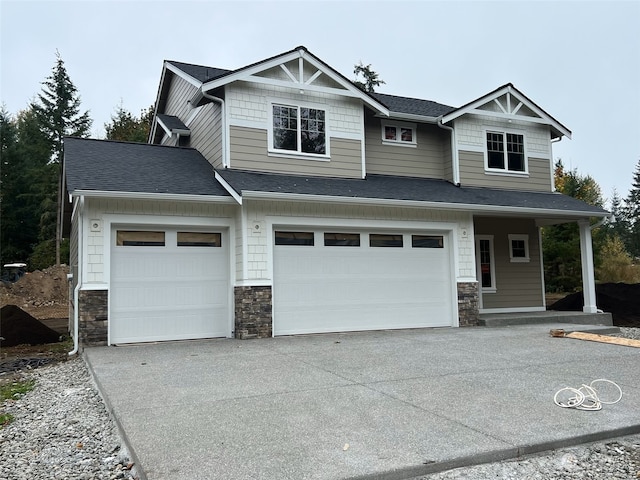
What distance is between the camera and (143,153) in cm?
1167

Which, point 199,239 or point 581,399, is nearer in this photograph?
point 581,399

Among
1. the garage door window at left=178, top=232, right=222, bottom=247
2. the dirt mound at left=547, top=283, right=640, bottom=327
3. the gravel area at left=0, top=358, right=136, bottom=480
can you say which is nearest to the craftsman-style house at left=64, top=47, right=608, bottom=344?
the garage door window at left=178, top=232, right=222, bottom=247

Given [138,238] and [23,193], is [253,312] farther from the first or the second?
[23,193]

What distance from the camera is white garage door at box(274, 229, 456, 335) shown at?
10586 millimetres

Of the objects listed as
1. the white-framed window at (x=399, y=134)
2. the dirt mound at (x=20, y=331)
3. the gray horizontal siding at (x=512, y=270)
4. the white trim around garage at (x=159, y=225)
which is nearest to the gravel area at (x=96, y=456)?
the white trim around garage at (x=159, y=225)

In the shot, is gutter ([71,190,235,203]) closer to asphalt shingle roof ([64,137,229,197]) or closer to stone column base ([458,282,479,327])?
asphalt shingle roof ([64,137,229,197])

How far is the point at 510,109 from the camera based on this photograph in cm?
1426

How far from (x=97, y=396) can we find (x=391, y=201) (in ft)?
22.4

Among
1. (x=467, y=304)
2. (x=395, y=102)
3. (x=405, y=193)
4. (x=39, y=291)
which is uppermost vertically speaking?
(x=395, y=102)

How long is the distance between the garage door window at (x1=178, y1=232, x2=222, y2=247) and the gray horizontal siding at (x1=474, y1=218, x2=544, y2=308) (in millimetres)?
7362

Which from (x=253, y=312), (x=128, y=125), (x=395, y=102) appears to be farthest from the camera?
(x=128, y=125)

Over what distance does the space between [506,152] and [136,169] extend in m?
9.69

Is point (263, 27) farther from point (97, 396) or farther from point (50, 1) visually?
point (97, 396)

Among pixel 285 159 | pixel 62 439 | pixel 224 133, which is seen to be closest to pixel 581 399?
pixel 62 439
